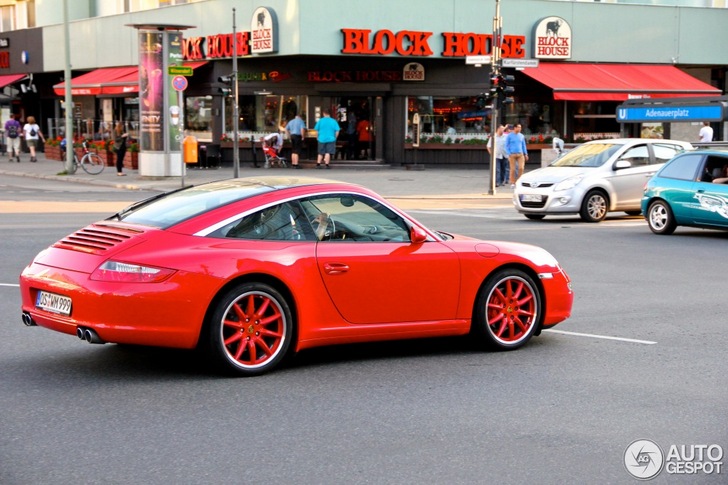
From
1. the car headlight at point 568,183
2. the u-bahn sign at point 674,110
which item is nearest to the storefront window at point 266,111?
the u-bahn sign at point 674,110

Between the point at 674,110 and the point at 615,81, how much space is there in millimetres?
13172

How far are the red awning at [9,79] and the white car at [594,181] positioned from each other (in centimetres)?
3987

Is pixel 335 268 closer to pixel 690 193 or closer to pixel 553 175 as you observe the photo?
pixel 690 193

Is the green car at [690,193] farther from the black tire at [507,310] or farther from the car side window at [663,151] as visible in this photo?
the black tire at [507,310]

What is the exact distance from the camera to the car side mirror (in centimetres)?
788

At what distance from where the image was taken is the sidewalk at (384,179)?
27594 mm

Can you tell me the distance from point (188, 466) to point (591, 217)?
16942mm

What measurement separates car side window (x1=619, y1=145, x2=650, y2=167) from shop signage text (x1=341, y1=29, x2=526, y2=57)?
16.4 meters

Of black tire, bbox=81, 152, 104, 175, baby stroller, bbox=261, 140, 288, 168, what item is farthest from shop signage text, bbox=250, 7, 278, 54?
black tire, bbox=81, 152, 104, 175

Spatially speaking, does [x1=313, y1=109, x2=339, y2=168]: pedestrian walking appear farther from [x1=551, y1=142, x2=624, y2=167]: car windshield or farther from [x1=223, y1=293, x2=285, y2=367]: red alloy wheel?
[x1=223, y1=293, x2=285, y2=367]: red alloy wheel

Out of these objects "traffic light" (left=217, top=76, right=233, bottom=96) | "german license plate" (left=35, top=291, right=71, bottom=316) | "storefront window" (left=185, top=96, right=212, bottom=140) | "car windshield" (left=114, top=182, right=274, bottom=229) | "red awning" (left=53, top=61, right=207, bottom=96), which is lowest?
"german license plate" (left=35, top=291, right=71, bottom=316)

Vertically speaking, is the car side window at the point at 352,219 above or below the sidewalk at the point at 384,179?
above

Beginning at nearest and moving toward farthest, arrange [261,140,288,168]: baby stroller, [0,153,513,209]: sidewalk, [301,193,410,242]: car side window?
[301,193,410,242]: car side window
[0,153,513,209]: sidewalk
[261,140,288,168]: baby stroller

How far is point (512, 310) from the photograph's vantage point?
27.2 feet
